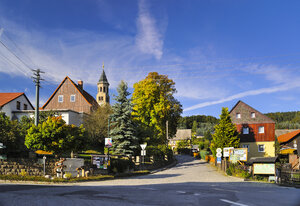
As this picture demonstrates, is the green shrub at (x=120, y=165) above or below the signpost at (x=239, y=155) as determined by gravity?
below

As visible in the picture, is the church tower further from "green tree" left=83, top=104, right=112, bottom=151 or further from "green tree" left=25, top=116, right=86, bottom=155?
"green tree" left=25, top=116, right=86, bottom=155

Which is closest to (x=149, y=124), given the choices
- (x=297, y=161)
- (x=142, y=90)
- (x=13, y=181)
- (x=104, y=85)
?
(x=142, y=90)

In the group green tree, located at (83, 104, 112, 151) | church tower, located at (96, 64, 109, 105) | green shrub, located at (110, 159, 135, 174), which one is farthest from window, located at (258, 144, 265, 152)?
church tower, located at (96, 64, 109, 105)

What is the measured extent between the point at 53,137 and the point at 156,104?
71.8 feet

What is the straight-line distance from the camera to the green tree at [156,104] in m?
41.2

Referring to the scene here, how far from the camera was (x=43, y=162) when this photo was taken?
70.1ft

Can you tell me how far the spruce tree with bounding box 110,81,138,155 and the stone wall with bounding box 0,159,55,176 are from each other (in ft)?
37.2

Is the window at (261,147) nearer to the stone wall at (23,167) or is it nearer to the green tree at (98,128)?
the green tree at (98,128)

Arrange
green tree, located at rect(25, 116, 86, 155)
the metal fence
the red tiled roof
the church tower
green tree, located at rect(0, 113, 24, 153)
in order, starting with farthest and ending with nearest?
the church tower → the red tiled roof → the metal fence → green tree, located at rect(25, 116, 86, 155) → green tree, located at rect(0, 113, 24, 153)

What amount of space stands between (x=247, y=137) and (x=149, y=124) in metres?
16.2

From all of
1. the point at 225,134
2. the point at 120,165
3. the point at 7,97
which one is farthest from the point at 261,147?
the point at 7,97

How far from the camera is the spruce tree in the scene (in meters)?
32.2

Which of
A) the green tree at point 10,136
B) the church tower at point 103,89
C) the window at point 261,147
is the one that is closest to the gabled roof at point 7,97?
the green tree at point 10,136

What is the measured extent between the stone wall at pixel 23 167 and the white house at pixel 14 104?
24.4m
